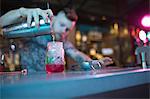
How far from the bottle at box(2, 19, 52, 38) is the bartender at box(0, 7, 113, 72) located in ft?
0.06

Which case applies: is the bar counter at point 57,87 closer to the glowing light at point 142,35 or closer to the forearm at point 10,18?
the forearm at point 10,18

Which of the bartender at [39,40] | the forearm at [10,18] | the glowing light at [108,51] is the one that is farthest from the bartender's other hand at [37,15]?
the glowing light at [108,51]

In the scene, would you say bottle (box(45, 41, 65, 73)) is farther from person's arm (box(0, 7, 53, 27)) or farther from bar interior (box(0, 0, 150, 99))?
person's arm (box(0, 7, 53, 27))

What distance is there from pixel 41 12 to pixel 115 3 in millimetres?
5038

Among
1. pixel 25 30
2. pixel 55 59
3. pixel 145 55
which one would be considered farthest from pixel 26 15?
pixel 145 55

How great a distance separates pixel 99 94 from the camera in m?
0.67

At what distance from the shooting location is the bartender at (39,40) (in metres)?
1.18

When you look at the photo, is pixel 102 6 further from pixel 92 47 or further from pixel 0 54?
pixel 0 54

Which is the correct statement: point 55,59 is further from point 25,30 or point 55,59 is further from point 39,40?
point 39,40

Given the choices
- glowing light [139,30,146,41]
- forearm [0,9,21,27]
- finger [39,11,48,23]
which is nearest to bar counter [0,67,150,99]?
finger [39,11,48,23]

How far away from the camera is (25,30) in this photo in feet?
4.09

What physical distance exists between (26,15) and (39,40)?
0.83m

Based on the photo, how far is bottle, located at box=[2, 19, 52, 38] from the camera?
1.18m

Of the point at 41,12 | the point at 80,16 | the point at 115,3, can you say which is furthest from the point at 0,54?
the point at 115,3
